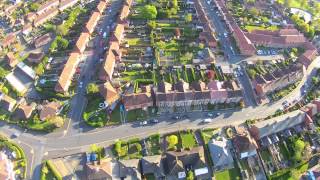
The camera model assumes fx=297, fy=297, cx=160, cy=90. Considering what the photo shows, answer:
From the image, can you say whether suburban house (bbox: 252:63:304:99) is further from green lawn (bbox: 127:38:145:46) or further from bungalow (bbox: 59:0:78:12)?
bungalow (bbox: 59:0:78:12)

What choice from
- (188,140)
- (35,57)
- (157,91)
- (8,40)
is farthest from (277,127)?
(8,40)

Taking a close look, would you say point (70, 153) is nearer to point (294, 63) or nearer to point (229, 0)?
point (294, 63)

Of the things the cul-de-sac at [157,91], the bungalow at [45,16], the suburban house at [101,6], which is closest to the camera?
the cul-de-sac at [157,91]

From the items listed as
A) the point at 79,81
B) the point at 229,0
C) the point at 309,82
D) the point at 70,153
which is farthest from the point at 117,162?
the point at 229,0

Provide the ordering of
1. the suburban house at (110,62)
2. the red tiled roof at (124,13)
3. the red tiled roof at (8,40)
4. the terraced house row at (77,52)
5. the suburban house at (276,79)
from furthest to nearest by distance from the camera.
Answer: the red tiled roof at (124,13)
the red tiled roof at (8,40)
the suburban house at (110,62)
the terraced house row at (77,52)
the suburban house at (276,79)

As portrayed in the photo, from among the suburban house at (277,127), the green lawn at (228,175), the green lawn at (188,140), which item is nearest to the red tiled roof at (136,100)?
the green lawn at (188,140)

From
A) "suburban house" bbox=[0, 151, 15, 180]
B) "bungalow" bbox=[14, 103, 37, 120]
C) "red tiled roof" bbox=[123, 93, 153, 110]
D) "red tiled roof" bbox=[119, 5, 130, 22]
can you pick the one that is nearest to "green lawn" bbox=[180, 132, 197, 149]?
"red tiled roof" bbox=[123, 93, 153, 110]

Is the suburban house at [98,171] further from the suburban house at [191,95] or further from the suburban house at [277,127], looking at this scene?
the suburban house at [277,127]
